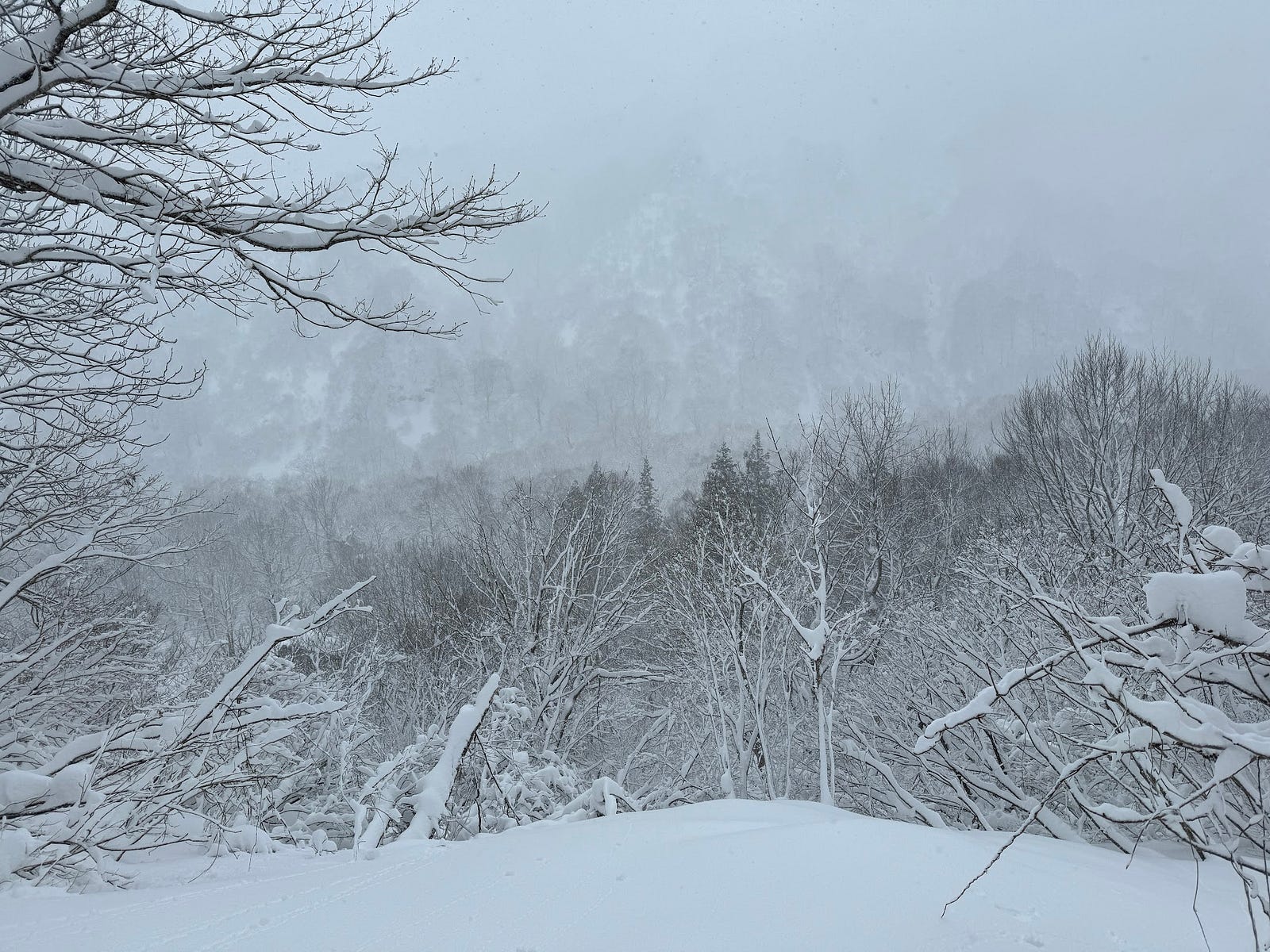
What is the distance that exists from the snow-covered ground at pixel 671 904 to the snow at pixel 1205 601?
0.64 metres

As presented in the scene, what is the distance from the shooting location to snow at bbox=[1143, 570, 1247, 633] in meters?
1.29

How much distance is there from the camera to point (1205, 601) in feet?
4.25

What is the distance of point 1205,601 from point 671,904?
1303mm

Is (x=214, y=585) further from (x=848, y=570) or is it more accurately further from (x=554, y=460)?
(x=554, y=460)

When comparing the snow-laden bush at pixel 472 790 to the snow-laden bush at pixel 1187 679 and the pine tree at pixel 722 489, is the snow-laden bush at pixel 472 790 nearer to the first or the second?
the snow-laden bush at pixel 1187 679

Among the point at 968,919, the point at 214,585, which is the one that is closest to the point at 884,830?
the point at 968,919

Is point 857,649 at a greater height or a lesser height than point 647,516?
lesser

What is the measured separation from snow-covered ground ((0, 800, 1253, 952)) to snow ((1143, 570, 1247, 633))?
25.0 inches

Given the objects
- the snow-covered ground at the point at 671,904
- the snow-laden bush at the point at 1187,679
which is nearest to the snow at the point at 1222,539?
the snow-laden bush at the point at 1187,679

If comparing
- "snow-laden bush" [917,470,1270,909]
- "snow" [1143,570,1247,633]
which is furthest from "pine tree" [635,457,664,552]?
"snow" [1143,570,1247,633]

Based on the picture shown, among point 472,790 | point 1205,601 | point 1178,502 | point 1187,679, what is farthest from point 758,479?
point 1205,601

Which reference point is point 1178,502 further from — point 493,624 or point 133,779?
point 493,624

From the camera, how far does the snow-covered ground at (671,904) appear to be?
1.46 meters

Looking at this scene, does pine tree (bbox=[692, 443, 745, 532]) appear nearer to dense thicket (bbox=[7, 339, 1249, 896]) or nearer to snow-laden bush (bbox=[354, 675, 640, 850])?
dense thicket (bbox=[7, 339, 1249, 896])
